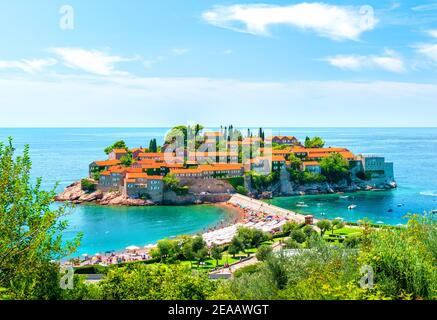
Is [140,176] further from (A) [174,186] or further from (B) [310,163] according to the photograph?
(B) [310,163]

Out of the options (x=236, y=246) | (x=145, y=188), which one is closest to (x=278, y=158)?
(x=145, y=188)

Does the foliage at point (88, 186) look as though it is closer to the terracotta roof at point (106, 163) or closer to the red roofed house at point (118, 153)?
the terracotta roof at point (106, 163)

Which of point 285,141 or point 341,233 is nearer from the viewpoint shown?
point 341,233

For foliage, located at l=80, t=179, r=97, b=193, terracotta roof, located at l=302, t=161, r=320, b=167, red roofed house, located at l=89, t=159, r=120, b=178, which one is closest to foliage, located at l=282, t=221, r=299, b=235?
terracotta roof, located at l=302, t=161, r=320, b=167

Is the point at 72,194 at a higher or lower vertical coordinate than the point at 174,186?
lower

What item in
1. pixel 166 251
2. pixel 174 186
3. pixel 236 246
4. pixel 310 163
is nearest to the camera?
pixel 166 251

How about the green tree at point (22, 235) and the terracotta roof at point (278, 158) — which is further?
the terracotta roof at point (278, 158)

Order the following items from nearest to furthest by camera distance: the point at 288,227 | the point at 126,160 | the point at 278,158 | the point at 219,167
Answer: the point at 288,227 < the point at 219,167 < the point at 278,158 < the point at 126,160

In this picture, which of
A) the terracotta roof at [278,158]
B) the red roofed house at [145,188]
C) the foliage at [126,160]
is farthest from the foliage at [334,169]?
the foliage at [126,160]
